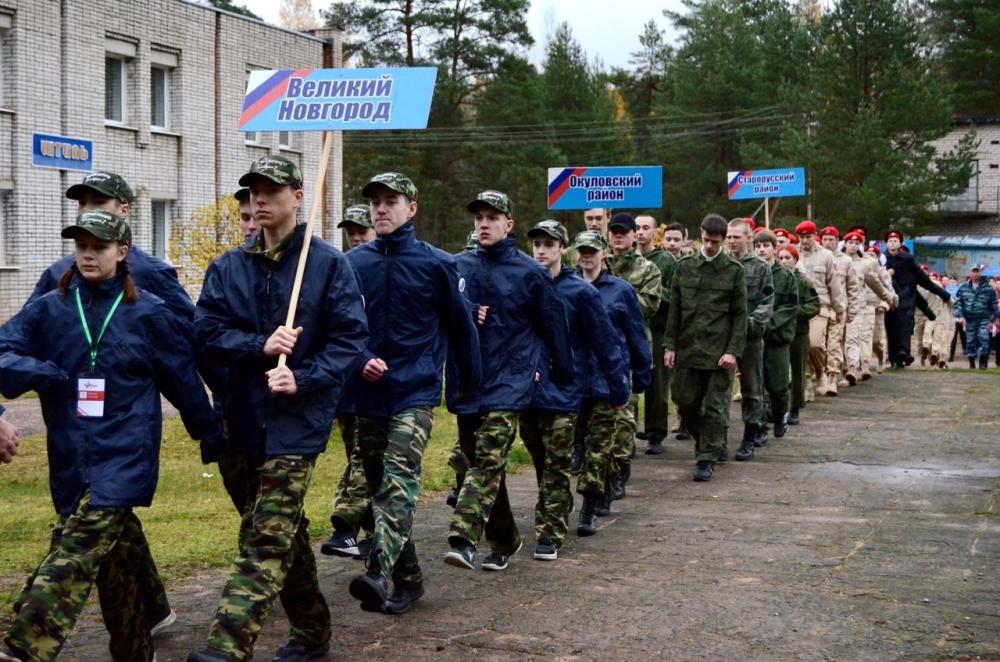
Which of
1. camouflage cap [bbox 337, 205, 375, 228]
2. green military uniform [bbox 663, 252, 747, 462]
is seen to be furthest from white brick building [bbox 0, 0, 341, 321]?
camouflage cap [bbox 337, 205, 375, 228]

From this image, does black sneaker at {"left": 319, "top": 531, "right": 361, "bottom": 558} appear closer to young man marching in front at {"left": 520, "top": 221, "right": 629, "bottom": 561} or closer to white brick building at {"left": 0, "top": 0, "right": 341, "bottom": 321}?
young man marching in front at {"left": 520, "top": 221, "right": 629, "bottom": 561}

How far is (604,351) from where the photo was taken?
8742 millimetres

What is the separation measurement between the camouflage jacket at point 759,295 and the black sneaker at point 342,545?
5.85 metres

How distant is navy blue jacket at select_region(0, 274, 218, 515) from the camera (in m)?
5.39

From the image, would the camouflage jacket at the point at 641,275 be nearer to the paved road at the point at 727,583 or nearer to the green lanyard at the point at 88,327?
the paved road at the point at 727,583

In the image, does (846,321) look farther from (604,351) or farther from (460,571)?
(460,571)

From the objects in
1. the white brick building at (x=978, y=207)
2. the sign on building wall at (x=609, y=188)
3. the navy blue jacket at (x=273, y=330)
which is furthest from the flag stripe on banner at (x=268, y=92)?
the white brick building at (x=978, y=207)

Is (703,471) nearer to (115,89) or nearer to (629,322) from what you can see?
(629,322)

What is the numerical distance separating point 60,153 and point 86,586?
221 inches

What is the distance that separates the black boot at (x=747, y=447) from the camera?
1253 centimetres

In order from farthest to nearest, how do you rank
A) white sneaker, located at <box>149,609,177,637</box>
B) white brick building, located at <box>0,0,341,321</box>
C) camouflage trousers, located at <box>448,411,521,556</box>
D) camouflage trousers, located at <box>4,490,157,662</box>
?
white brick building, located at <box>0,0,341,321</box>
camouflage trousers, located at <box>448,411,521,556</box>
white sneaker, located at <box>149,609,177,637</box>
camouflage trousers, located at <box>4,490,157,662</box>

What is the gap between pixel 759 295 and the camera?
1300 centimetres

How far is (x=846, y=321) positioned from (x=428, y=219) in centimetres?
3336

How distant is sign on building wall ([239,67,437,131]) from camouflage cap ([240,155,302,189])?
3.18ft
